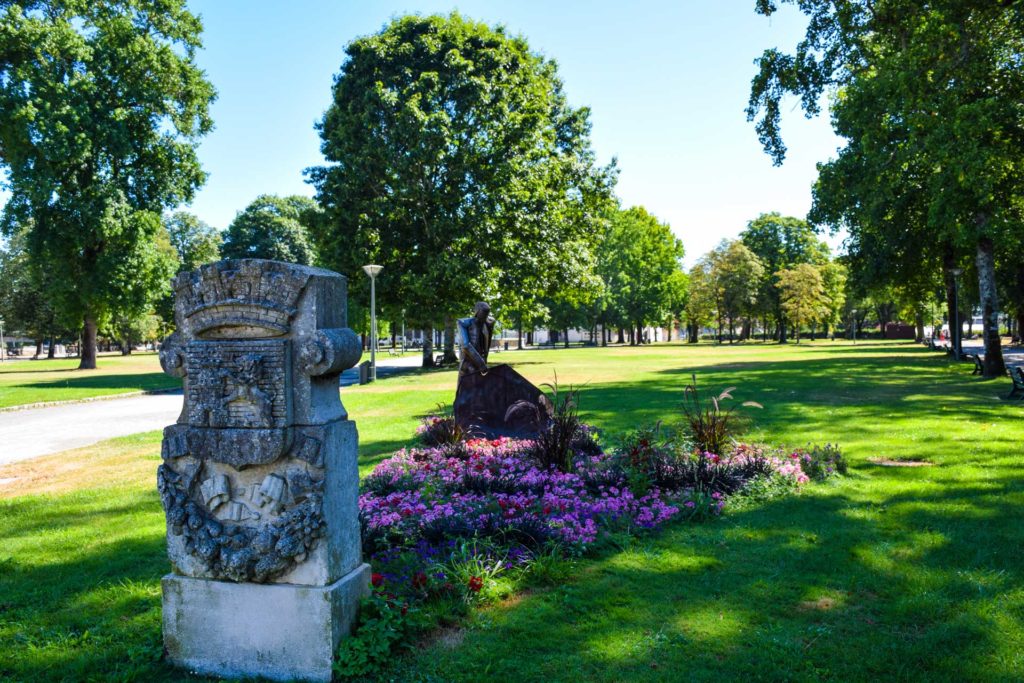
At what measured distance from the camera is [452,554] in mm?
5133

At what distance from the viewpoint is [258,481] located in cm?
395

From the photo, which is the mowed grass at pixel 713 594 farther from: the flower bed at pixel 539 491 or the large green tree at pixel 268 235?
the large green tree at pixel 268 235

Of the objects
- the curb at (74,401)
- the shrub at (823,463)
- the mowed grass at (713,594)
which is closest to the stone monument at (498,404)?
the shrub at (823,463)

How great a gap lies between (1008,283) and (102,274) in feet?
163

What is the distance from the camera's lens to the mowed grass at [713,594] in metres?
3.88

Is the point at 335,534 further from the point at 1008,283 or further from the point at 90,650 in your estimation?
the point at 1008,283

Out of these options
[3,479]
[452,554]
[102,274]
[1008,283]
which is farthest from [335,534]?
[1008,283]

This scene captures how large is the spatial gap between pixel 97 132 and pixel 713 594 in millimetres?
33882

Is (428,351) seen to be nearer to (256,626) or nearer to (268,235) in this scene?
(268,235)

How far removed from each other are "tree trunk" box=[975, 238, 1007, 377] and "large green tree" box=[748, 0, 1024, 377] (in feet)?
0.12

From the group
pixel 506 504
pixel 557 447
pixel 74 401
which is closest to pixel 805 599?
pixel 506 504

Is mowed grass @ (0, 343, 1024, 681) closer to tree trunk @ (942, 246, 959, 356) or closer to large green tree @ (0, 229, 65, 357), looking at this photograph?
tree trunk @ (942, 246, 959, 356)

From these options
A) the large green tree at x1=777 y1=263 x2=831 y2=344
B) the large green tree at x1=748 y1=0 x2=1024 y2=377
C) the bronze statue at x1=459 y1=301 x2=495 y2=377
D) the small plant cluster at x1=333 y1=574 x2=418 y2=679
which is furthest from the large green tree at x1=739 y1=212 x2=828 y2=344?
the small plant cluster at x1=333 y1=574 x2=418 y2=679

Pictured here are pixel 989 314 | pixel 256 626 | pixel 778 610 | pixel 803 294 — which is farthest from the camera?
pixel 803 294
